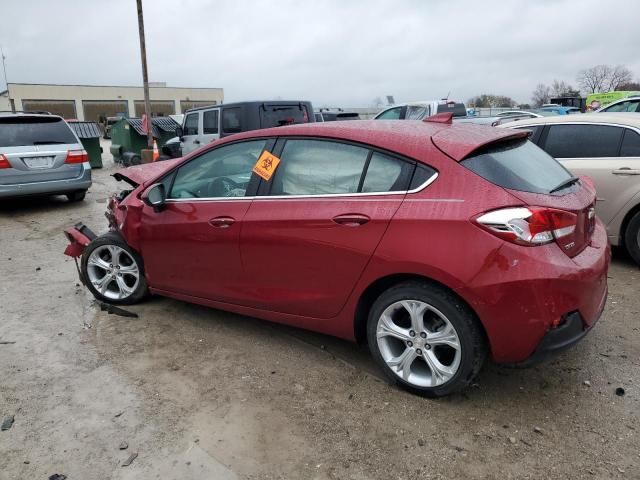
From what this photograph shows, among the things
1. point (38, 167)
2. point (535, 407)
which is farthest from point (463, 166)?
point (38, 167)

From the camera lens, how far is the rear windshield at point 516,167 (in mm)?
2785

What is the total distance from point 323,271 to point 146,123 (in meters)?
14.6

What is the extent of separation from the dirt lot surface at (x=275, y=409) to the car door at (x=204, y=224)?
0.43 meters

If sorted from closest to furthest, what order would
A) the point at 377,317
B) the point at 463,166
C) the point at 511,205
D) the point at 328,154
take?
1. the point at 511,205
2. the point at 463,166
3. the point at 377,317
4. the point at 328,154

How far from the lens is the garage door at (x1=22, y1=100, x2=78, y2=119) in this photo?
53650 mm

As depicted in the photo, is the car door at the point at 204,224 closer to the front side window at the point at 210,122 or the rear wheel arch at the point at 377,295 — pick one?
the rear wheel arch at the point at 377,295

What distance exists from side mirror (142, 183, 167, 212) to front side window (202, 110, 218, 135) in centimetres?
777

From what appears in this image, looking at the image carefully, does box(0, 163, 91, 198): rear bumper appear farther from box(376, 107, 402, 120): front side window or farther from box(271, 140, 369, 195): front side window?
box(376, 107, 402, 120): front side window

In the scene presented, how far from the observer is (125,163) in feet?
52.7

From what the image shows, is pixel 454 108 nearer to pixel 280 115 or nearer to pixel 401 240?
pixel 280 115

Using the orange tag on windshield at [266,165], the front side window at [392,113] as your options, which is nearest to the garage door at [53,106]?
the front side window at [392,113]

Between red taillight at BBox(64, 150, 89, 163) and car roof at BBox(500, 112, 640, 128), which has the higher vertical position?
car roof at BBox(500, 112, 640, 128)

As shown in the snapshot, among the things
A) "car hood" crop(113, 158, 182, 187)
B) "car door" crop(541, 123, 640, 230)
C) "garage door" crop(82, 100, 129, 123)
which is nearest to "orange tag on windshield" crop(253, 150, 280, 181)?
"car hood" crop(113, 158, 182, 187)

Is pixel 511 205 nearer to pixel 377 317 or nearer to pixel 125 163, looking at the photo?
pixel 377 317
